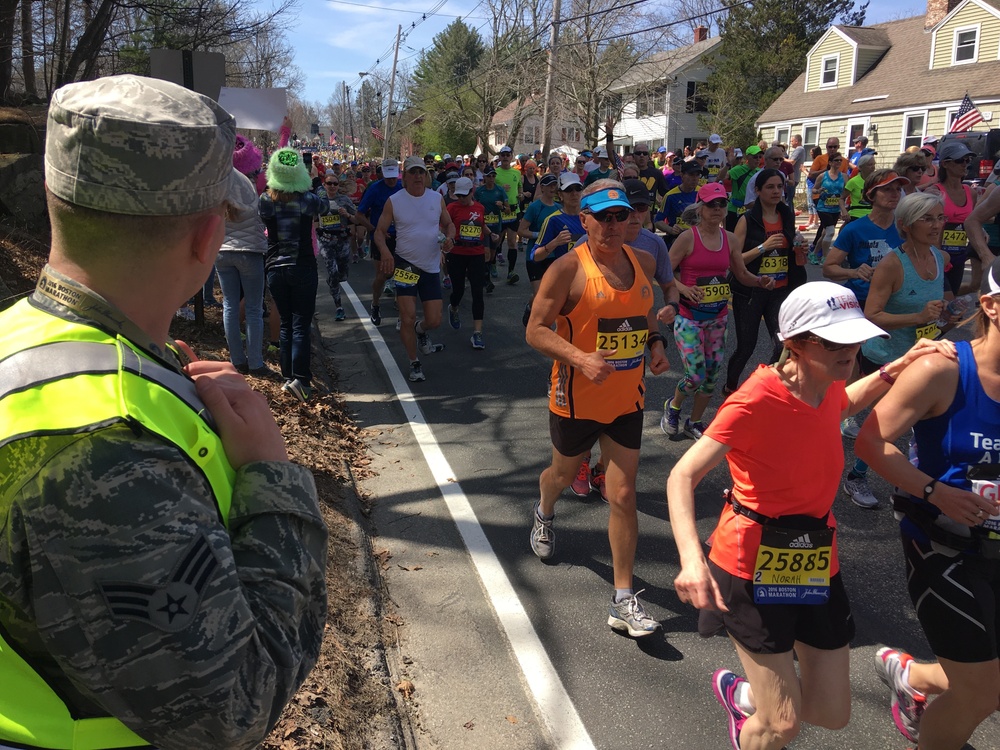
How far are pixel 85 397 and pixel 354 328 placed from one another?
9.58 metres

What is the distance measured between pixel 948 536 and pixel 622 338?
1770 millimetres

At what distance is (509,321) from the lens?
10.6m

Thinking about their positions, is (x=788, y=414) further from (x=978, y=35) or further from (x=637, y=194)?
(x=978, y=35)

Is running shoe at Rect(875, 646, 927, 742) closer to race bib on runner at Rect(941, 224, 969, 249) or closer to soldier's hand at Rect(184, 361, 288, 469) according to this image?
soldier's hand at Rect(184, 361, 288, 469)

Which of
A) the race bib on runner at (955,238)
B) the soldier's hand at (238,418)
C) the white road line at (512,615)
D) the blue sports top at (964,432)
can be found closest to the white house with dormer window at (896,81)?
the race bib on runner at (955,238)

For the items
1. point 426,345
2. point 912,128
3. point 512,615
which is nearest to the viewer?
point 512,615

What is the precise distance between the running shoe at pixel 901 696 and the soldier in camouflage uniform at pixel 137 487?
8.70 ft

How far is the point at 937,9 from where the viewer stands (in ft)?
112

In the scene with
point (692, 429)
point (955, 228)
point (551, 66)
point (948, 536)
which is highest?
point (551, 66)

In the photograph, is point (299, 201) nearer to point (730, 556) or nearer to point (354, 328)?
point (354, 328)

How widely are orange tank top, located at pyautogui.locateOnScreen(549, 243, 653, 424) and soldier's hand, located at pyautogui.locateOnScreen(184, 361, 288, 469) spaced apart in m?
2.72

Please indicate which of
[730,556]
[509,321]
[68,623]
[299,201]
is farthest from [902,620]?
[509,321]

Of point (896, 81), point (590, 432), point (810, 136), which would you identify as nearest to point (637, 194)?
point (590, 432)

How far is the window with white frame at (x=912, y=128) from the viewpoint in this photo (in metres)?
32.2
